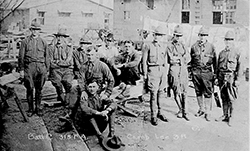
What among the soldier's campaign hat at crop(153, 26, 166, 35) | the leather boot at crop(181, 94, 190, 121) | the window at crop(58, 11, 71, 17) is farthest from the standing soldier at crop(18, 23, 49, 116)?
the leather boot at crop(181, 94, 190, 121)

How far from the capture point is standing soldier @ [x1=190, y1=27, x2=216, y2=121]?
10.9ft

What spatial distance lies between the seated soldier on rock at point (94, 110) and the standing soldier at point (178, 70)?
64cm

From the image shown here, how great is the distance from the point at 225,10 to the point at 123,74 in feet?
3.97

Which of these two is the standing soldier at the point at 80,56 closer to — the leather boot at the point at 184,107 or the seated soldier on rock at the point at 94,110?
the seated soldier on rock at the point at 94,110

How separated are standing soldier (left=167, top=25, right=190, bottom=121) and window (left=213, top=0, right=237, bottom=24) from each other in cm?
43

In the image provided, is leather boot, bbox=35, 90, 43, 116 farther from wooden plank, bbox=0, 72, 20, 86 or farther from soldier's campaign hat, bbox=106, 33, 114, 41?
soldier's campaign hat, bbox=106, 33, 114, 41

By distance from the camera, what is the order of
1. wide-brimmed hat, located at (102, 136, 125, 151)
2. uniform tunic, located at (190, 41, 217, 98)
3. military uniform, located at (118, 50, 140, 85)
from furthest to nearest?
1. uniform tunic, located at (190, 41, 217, 98)
2. military uniform, located at (118, 50, 140, 85)
3. wide-brimmed hat, located at (102, 136, 125, 151)

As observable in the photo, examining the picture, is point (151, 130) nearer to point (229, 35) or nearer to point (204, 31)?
point (204, 31)

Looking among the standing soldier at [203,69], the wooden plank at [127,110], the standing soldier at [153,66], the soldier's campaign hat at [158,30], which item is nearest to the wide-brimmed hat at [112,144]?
the wooden plank at [127,110]

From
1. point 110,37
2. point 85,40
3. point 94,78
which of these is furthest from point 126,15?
point 94,78

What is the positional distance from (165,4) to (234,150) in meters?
1.58

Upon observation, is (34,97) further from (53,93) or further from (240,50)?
(240,50)

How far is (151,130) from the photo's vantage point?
3229 millimetres

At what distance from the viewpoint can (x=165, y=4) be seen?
3.28 meters
